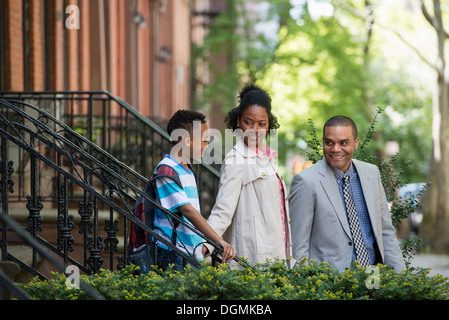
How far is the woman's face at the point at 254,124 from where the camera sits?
4438 mm

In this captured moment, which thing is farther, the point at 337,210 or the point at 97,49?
the point at 97,49

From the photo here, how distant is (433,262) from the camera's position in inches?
599

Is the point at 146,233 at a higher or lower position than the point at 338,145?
lower

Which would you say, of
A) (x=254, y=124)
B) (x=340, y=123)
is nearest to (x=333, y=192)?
(x=340, y=123)

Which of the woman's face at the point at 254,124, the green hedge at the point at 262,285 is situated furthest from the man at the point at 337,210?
the woman's face at the point at 254,124

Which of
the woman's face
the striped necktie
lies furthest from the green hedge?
the woman's face

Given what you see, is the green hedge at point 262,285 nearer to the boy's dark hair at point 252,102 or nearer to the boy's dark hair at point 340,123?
the boy's dark hair at point 340,123

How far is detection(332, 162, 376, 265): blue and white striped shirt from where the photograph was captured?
14.3ft

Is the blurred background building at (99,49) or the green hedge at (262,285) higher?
the blurred background building at (99,49)

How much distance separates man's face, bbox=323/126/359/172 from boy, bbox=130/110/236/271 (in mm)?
861

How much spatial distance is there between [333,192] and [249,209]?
0.56 metres

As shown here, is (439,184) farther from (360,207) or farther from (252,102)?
(252,102)

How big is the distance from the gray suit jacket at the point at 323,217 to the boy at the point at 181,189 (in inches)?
26.3
